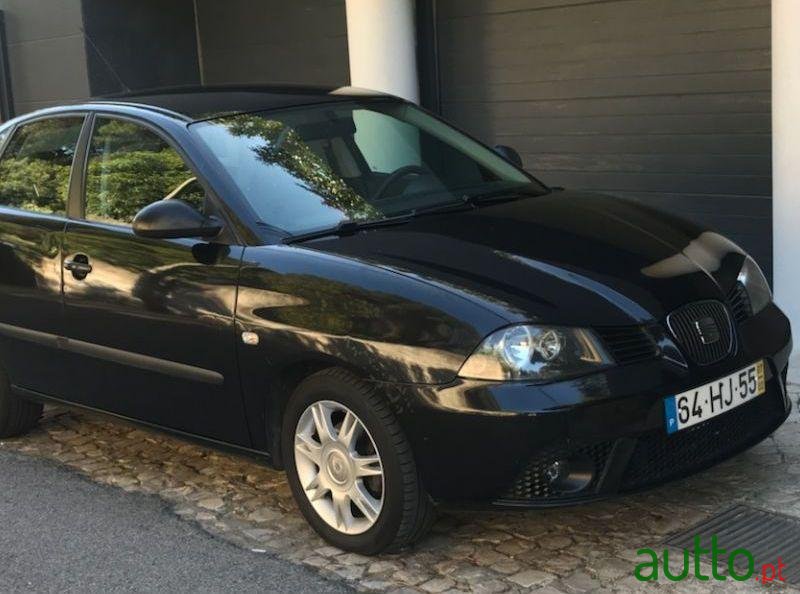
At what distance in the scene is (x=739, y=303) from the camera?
4.39 m

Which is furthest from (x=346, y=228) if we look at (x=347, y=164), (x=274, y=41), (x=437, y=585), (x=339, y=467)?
(x=274, y=41)

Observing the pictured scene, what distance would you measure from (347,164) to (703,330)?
1644 millimetres

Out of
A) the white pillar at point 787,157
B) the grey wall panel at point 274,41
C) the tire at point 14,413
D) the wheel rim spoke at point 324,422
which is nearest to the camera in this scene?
the wheel rim spoke at point 324,422

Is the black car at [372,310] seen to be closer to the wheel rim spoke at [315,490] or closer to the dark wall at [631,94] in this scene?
the wheel rim spoke at [315,490]

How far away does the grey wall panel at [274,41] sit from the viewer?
10680 mm

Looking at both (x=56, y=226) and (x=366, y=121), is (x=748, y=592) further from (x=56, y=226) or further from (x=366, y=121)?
(x=56, y=226)

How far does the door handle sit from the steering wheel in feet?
4.15

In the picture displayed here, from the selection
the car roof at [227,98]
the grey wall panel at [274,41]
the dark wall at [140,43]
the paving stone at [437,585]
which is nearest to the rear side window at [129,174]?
the car roof at [227,98]

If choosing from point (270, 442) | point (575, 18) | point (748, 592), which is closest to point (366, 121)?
point (270, 442)

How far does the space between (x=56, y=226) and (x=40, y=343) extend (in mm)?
532

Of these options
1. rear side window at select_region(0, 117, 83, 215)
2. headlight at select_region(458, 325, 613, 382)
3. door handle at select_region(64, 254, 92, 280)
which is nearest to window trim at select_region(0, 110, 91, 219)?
rear side window at select_region(0, 117, 83, 215)

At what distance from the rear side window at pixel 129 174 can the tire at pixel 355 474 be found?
996 mm

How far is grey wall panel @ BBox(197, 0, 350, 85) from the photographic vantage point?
35.0ft

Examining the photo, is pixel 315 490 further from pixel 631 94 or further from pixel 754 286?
pixel 631 94
